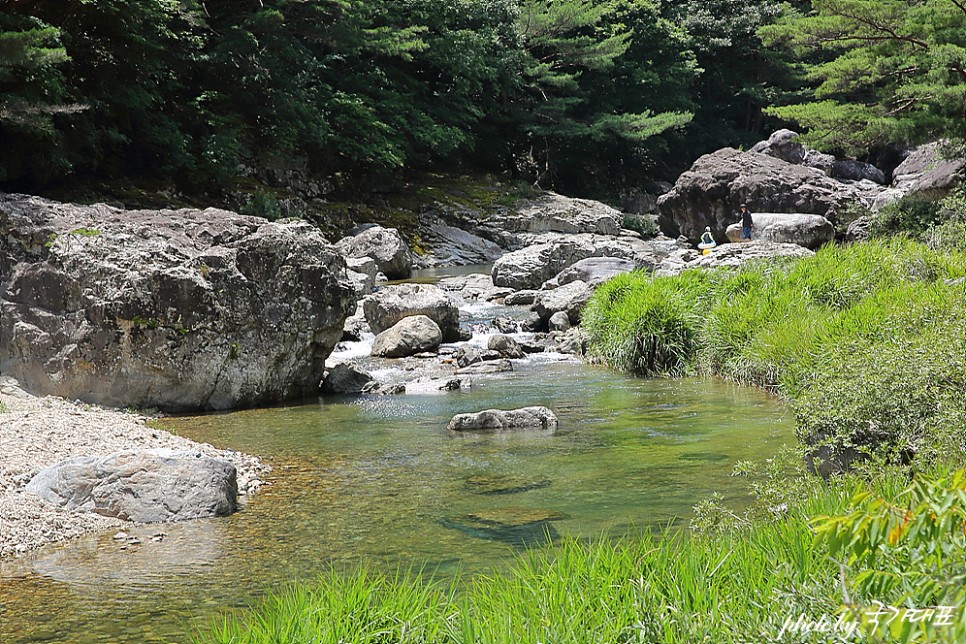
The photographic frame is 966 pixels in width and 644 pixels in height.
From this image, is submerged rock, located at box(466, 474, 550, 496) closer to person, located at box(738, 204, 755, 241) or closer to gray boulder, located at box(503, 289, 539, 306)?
gray boulder, located at box(503, 289, 539, 306)

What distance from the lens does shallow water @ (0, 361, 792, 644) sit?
4254 millimetres

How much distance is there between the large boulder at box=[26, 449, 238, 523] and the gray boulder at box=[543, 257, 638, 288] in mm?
12031

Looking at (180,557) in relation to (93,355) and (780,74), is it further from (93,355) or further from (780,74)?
(780,74)

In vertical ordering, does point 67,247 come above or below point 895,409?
above

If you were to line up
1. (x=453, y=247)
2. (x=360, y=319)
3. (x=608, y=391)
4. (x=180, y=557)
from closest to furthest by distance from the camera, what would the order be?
1. (x=180, y=557)
2. (x=608, y=391)
3. (x=360, y=319)
4. (x=453, y=247)

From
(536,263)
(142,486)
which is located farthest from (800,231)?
(142,486)

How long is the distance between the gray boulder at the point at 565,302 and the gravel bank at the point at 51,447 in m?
8.06

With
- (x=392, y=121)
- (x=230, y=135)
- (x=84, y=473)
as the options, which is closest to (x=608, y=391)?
(x=84, y=473)

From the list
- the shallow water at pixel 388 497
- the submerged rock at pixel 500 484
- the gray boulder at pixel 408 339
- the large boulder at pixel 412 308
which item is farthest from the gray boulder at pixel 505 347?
Answer: the submerged rock at pixel 500 484

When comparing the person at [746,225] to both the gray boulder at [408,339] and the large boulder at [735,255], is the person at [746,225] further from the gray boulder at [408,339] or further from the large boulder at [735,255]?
the gray boulder at [408,339]

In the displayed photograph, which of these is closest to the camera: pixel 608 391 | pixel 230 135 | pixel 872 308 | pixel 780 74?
pixel 872 308

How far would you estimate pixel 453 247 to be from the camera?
27.4 m

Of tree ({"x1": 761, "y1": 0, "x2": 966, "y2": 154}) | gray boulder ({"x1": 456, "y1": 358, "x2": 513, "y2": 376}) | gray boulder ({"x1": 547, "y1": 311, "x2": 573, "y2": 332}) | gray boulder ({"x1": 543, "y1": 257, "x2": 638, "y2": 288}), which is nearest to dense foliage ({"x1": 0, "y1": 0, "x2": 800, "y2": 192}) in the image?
gray boulder ({"x1": 456, "y1": 358, "x2": 513, "y2": 376})

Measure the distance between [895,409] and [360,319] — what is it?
35.5ft
